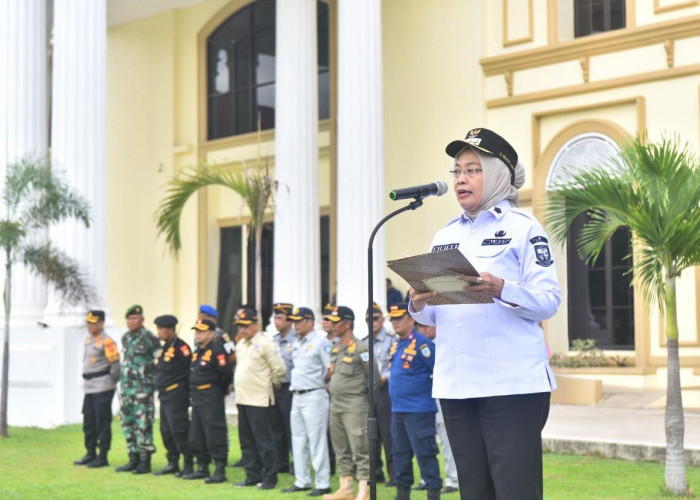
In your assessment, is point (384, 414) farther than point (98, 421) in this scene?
No

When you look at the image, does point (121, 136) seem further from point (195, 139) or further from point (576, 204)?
point (576, 204)

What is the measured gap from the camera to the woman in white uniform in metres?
4.02

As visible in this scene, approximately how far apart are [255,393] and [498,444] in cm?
787

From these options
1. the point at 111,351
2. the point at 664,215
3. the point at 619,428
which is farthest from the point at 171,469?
the point at 664,215

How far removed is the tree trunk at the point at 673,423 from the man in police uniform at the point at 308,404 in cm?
323

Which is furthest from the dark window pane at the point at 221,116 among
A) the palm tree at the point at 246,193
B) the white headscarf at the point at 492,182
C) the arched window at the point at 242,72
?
the white headscarf at the point at 492,182

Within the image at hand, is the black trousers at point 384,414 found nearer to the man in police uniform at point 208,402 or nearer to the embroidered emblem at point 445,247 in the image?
the man in police uniform at point 208,402

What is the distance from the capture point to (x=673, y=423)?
971 centimetres

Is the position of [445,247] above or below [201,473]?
above

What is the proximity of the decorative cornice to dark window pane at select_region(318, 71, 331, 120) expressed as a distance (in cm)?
398

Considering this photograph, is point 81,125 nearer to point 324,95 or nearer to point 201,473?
point 324,95

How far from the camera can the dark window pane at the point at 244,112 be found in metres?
24.1

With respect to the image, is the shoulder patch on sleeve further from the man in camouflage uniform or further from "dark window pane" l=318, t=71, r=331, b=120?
"dark window pane" l=318, t=71, r=331, b=120

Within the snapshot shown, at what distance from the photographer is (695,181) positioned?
377 inches
